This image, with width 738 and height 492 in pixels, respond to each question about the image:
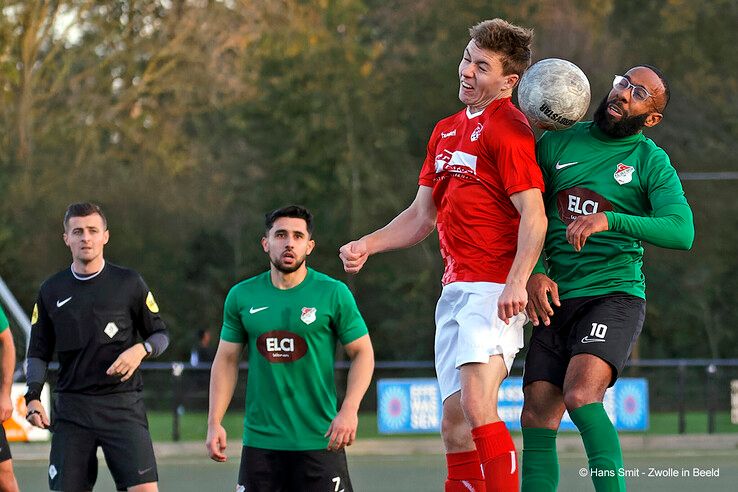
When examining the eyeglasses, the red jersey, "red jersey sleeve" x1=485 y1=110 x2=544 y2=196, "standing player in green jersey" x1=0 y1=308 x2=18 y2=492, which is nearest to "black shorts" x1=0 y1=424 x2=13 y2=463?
"standing player in green jersey" x1=0 y1=308 x2=18 y2=492

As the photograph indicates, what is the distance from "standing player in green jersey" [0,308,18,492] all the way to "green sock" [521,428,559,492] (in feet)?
11.9

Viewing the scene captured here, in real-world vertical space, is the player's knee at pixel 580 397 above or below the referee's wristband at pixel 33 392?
above

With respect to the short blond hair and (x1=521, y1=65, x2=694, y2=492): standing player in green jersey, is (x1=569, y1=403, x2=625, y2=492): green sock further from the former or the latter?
the short blond hair

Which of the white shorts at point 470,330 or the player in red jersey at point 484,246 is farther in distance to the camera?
the white shorts at point 470,330

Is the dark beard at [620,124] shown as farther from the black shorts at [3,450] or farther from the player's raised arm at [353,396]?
the black shorts at [3,450]

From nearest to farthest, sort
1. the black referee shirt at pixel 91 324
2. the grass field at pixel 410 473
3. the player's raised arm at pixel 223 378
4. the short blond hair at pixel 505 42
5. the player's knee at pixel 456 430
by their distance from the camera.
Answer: the short blond hair at pixel 505 42, the player's knee at pixel 456 430, the player's raised arm at pixel 223 378, the black referee shirt at pixel 91 324, the grass field at pixel 410 473

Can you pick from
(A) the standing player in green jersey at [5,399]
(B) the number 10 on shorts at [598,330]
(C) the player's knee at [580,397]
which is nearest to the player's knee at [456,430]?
(C) the player's knee at [580,397]

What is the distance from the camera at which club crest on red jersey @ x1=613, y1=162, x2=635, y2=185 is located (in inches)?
279

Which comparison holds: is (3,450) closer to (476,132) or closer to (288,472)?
(288,472)

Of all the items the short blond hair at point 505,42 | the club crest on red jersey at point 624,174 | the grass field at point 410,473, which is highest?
the short blond hair at point 505,42

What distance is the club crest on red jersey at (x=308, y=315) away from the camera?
328 inches

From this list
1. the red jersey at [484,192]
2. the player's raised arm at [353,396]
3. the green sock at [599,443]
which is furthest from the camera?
the player's raised arm at [353,396]

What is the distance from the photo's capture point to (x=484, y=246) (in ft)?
23.3

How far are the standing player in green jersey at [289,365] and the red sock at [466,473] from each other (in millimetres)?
1027
